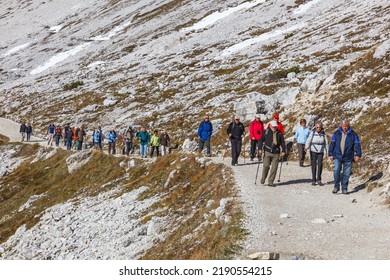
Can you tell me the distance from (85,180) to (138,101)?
3092 centimetres

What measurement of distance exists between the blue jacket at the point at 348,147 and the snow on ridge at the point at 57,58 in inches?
3978

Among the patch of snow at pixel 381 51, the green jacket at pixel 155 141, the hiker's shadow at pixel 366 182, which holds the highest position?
the patch of snow at pixel 381 51

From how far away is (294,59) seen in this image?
64.1m

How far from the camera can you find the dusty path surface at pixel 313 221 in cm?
1256

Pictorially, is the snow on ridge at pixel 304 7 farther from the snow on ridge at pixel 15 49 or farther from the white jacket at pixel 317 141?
the white jacket at pixel 317 141

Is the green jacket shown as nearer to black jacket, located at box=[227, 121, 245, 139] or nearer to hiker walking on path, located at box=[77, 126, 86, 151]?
black jacket, located at box=[227, 121, 245, 139]

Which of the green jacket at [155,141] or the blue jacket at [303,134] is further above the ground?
the blue jacket at [303,134]

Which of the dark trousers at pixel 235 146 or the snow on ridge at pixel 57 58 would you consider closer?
the dark trousers at pixel 235 146

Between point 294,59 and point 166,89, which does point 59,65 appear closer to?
point 166,89

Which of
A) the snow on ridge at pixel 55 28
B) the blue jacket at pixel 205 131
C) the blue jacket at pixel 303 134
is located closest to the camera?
the blue jacket at pixel 303 134

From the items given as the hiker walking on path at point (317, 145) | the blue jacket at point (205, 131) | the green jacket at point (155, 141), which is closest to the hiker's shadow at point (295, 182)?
the hiker walking on path at point (317, 145)

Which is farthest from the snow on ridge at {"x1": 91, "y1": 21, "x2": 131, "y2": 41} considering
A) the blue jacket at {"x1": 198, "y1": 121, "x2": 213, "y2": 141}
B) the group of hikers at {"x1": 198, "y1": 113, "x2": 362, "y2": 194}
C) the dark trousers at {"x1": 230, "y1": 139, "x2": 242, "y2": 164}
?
the group of hikers at {"x1": 198, "y1": 113, "x2": 362, "y2": 194}

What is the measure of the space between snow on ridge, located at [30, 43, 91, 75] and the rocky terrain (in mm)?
569
